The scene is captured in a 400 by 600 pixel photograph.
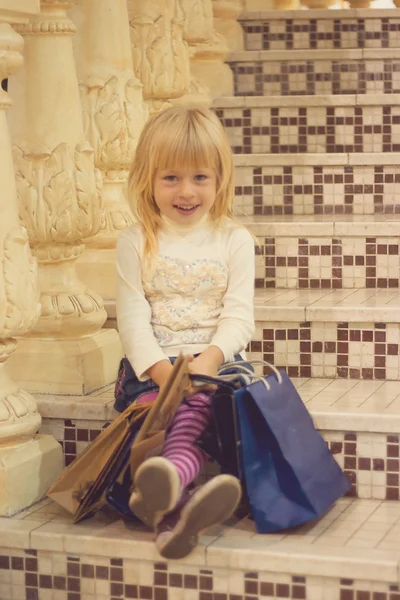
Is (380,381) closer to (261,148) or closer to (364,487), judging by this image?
(364,487)

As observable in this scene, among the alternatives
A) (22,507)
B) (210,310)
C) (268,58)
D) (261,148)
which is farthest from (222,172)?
(268,58)

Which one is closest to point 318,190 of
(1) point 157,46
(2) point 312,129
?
(2) point 312,129

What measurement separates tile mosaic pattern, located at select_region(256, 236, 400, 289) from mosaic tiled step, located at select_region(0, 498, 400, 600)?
0.83 metres

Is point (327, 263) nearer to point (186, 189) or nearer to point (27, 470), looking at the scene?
point (186, 189)

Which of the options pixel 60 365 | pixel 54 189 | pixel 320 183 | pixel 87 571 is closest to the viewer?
pixel 87 571

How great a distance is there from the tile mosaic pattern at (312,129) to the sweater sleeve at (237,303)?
1.40 metres

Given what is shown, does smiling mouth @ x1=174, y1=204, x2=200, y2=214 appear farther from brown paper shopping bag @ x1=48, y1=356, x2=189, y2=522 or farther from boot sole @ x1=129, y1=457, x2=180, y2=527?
boot sole @ x1=129, y1=457, x2=180, y2=527

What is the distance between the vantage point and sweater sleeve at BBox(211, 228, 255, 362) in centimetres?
237

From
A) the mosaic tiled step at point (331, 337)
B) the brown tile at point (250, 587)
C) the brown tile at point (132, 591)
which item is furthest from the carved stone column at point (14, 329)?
the mosaic tiled step at point (331, 337)

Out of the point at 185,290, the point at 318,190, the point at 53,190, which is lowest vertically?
the point at 185,290

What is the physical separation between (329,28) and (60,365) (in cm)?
216

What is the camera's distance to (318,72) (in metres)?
4.12

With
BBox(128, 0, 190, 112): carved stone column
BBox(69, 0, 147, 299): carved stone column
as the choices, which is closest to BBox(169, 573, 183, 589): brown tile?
BBox(69, 0, 147, 299): carved stone column

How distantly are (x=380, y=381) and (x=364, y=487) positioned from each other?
1.27ft
